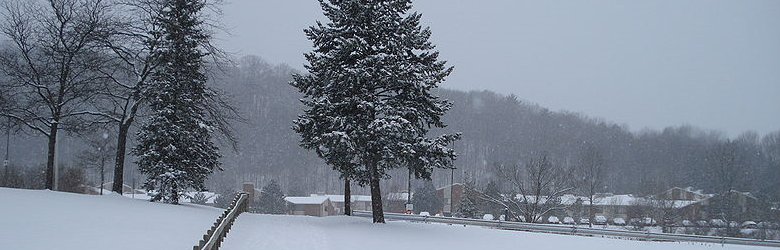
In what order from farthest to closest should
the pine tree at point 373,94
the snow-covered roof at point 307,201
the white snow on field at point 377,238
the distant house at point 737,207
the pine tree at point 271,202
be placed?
the snow-covered roof at point 307,201
the pine tree at point 271,202
the distant house at point 737,207
the pine tree at point 373,94
the white snow on field at point 377,238

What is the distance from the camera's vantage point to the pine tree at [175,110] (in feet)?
82.4

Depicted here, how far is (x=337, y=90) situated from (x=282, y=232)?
694cm

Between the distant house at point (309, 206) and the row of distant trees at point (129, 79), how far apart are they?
5507 cm

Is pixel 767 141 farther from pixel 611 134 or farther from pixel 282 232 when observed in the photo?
pixel 282 232

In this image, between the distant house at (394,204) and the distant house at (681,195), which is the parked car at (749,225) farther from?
the distant house at (394,204)

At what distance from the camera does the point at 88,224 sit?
49.1 feet

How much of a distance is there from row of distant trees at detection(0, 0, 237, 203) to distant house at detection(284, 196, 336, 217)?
5507 cm

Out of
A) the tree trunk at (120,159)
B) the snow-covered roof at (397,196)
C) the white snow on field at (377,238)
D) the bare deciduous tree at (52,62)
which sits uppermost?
the bare deciduous tree at (52,62)

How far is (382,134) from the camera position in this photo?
2217cm

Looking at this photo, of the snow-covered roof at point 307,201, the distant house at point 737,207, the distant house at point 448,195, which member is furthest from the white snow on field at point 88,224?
the distant house at point 448,195

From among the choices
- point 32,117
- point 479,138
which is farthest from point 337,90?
point 479,138

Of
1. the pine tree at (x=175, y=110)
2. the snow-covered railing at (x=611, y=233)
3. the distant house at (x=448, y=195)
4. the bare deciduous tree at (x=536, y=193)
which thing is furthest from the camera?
the distant house at (x=448, y=195)

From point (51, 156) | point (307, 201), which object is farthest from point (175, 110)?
point (307, 201)

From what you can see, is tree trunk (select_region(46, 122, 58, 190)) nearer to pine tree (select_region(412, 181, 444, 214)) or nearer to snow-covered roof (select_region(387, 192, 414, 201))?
pine tree (select_region(412, 181, 444, 214))
